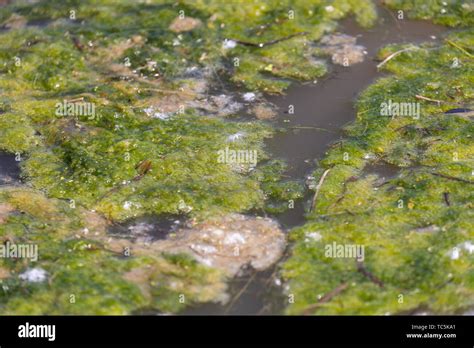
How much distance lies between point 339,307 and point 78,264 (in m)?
2.41

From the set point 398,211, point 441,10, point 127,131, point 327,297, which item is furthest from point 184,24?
point 327,297

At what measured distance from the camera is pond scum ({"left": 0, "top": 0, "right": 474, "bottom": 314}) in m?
6.23

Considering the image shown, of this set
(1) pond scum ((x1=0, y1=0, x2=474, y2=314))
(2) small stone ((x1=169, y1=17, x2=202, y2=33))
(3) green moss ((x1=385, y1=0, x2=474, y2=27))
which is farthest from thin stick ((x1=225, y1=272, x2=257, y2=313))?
(3) green moss ((x1=385, y1=0, x2=474, y2=27))

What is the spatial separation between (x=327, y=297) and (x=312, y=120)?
3.01 metres

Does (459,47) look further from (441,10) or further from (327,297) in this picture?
(327,297)

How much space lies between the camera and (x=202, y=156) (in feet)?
25.9

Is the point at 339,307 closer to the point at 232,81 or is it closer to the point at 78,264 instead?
the point at 78,264

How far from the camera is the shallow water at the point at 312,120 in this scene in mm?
6219

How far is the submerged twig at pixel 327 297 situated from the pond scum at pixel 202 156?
0.05 ft

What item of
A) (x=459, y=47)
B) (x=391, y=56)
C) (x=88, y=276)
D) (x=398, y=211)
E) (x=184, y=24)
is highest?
(x=184, y=24)

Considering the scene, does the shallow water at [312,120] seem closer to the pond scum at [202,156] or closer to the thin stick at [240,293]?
the thin stick at [240,293]

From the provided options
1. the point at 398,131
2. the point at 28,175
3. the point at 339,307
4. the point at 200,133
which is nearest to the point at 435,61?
the point at 398,131

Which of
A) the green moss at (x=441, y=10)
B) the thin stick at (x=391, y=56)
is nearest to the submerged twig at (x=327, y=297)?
the thin stick at (x=391, y=56)

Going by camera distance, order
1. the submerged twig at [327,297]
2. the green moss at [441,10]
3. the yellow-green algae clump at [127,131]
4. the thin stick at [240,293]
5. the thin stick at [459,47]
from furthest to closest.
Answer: the green moss at [441,10] → the thin stick at [459,47] → the yellow-green algae clump at [127,131] → the thin stick at [240,293] → the submerged twig at [327,297]
